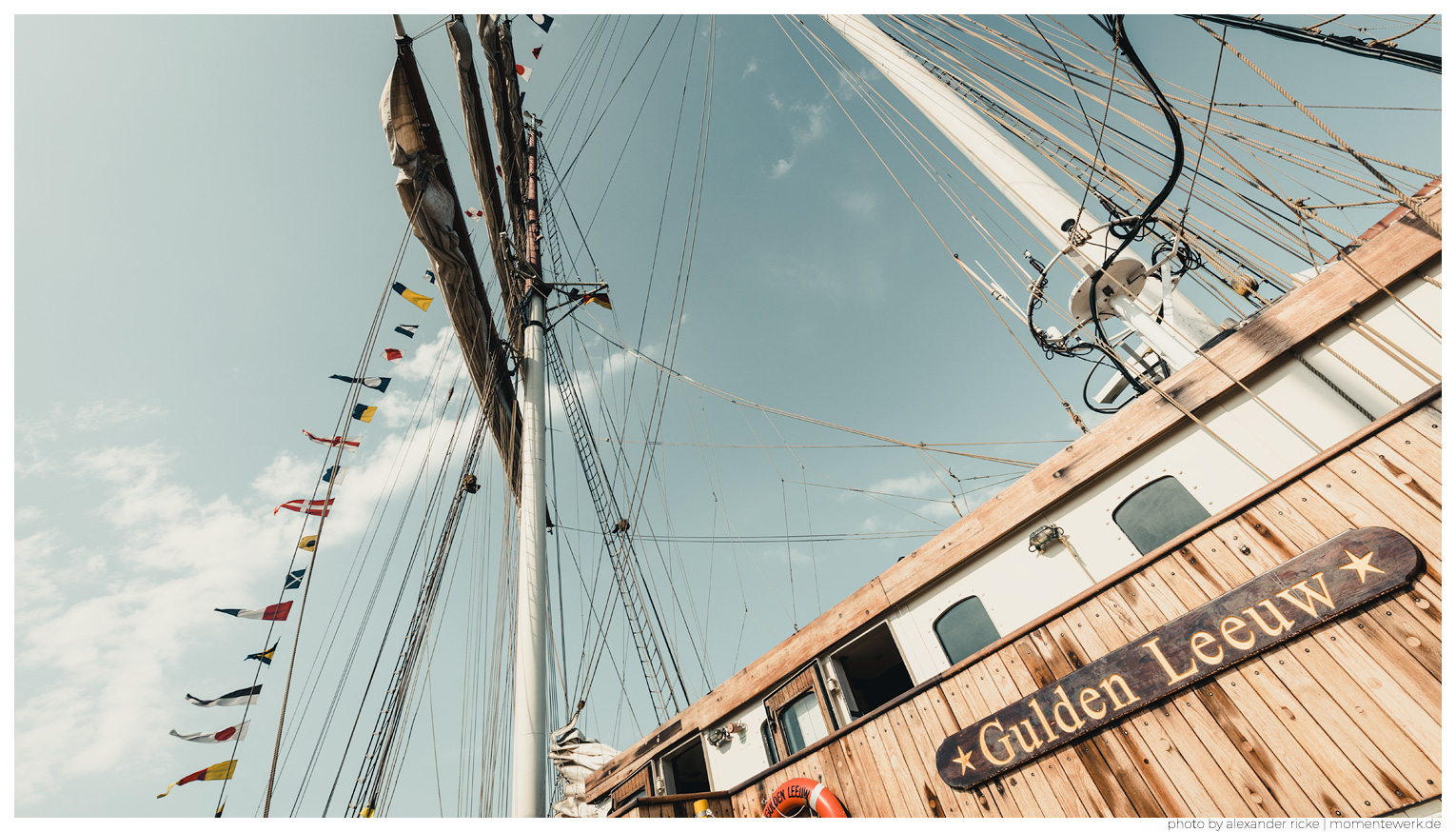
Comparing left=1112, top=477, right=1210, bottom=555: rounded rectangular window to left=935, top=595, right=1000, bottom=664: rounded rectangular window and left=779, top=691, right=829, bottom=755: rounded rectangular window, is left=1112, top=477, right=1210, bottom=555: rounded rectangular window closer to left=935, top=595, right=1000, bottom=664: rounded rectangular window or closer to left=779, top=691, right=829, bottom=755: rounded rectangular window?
left=935, top=595, right=1000, bottom=664: rounded rectangular window

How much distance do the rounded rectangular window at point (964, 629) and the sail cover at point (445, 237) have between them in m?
10.9

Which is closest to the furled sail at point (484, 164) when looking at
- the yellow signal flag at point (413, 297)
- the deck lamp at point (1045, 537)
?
the yellow signal flag at point (413, 297)

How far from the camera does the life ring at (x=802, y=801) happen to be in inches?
188

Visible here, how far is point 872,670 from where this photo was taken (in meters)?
6.67

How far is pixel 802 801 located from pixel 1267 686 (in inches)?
138

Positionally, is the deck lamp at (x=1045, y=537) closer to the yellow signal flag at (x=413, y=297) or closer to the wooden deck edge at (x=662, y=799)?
the wooden deck edge at (x=662, y=799)

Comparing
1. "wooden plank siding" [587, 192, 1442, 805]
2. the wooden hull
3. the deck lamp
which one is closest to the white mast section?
"wooden plank siding" [587, 192, 1442, 805]

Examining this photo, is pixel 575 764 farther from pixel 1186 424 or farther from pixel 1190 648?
pixel 1186 424

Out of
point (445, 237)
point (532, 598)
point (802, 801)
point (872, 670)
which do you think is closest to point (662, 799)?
point (802, 801)

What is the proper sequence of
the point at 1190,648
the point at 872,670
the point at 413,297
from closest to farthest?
the point at 1190,648, the point at 872,670, the point at 413,297

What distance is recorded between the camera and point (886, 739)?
4.80 meters
